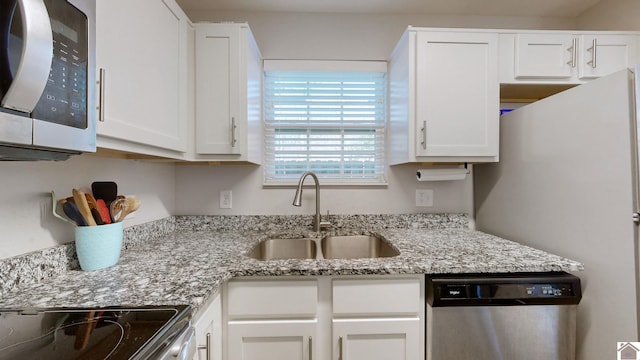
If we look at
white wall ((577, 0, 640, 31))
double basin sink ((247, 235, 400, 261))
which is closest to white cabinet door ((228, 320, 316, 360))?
double basin sink ((247, 235, 400, 261))

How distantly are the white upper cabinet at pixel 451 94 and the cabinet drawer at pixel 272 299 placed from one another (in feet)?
3.10

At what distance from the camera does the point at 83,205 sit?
0.99m

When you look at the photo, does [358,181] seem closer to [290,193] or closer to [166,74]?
[290,193]

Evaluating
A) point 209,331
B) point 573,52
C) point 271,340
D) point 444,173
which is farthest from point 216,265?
point 573,52

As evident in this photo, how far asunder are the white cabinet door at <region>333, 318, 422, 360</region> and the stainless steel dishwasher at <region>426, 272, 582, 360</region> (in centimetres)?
8

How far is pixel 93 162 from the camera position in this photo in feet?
3.90

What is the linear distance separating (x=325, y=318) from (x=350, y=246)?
67 centimetres

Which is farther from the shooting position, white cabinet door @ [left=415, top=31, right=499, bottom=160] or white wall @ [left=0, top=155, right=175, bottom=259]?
white cabinet door @ [left=415, top=31, right=499, bottom=160]

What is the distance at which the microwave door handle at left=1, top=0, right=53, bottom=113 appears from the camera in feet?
1.71

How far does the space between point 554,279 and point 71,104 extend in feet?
5.72

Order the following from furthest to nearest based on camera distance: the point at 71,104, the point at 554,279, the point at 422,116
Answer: the point at 422,116 < the point at 554,279 < the point at 71,104

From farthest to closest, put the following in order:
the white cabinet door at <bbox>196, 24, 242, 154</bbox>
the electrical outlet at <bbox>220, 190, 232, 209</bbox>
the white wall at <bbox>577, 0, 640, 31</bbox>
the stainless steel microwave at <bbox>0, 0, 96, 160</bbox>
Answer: the electrical outlet at <bbox>220, 190, 232, 209</bbox>
the white wall at <bbox>577, 0, 640, 31</bbox>
the white cabinet door at <bbox>196, 24, 242, 154</bbox>
the stainless steel microwave at <bbox>0, 0, 96, 160</bbox>

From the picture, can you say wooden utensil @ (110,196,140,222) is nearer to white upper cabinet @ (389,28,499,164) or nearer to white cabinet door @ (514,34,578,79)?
white upper cabinet @ (389,28,499,164)

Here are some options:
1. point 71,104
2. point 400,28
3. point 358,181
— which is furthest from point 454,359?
point 400,28
